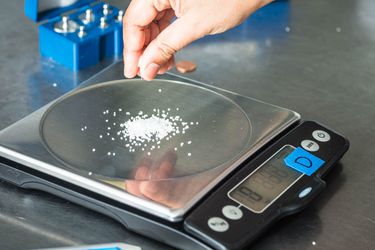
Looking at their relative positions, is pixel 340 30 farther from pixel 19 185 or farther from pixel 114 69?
pixel 19 185

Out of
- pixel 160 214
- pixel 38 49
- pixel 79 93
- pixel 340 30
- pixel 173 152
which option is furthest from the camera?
pixel 340 30

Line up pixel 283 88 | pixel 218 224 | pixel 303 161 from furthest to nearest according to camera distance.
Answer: pixel 283 88 → pixel 303 161 → pixel 218 224

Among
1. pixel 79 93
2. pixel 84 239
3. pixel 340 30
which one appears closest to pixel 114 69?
pixel 79 93

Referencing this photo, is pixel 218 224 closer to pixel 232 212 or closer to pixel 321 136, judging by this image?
pixel 232 212

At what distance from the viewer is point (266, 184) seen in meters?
0.80

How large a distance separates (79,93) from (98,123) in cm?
8

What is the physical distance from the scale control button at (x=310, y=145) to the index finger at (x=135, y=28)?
0.77 ft

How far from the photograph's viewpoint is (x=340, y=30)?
1.29 metres

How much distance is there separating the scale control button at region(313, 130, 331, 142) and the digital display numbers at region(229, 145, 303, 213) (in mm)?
43

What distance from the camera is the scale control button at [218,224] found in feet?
2.36

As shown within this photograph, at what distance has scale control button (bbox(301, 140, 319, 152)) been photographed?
86 cm

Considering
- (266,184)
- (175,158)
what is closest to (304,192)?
(266,184)

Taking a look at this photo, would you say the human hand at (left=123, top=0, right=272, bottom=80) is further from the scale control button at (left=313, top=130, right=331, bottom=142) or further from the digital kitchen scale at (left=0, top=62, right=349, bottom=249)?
the scale control button at (left=313, top=130, right=331, bottom=142)

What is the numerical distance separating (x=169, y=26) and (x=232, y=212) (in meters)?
0.24
